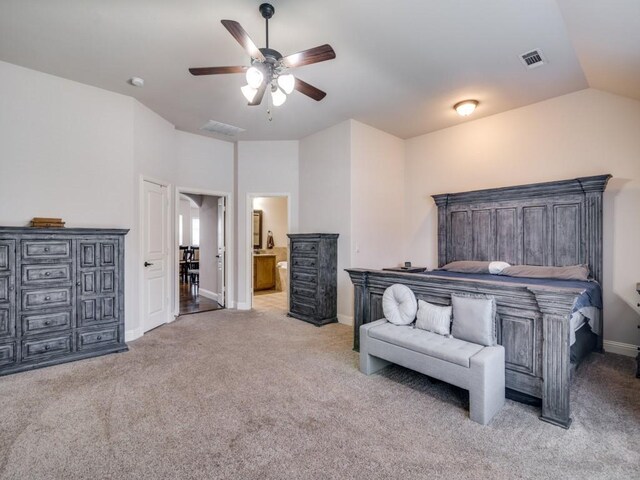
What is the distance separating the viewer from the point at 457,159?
206 inches

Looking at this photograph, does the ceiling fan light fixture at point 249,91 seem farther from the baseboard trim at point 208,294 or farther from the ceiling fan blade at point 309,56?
the baseboard trim at point 208,294

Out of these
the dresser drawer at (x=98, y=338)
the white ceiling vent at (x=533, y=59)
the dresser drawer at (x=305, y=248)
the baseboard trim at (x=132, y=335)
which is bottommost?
the baseboard trim at (x=132, y=335)

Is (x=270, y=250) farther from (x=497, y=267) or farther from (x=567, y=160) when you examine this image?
(x=567, y=160)

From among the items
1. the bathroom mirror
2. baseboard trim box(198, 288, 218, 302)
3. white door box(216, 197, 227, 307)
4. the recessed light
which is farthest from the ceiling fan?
the bathroom mirror

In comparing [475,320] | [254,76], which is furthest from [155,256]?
[475,320]

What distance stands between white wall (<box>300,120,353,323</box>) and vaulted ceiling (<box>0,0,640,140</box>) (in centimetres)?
82

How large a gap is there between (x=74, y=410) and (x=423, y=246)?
16.4ft

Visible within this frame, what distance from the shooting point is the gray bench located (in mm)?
2271

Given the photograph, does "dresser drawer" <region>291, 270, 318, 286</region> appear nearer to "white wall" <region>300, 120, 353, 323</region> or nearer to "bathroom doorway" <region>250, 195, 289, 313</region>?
"white wall" <region>300, 120, 353, 323</region>

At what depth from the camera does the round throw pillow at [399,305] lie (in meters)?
3.05

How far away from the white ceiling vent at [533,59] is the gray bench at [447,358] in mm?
2857

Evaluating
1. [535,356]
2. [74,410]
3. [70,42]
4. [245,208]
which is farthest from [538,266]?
[70,42]

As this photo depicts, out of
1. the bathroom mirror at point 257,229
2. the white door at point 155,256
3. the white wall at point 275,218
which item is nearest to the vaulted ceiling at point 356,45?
the white door at point 155,256

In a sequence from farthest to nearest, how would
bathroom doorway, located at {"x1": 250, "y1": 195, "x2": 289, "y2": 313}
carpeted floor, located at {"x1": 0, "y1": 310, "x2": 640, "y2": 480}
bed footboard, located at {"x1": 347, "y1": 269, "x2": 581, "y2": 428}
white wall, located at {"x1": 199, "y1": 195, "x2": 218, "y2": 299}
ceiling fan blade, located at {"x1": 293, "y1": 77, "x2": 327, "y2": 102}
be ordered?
bathroom doorway, located at {"x1": 250, "y1": 195, "x2": 289, "y2": 313}, white wall, located at {"x1": 199, "y1": 195, "x2": 218, "y2": 299}, ceiling fan blade, located at {"x1": 293, "y1": 77, "x2": 327, "y2": 102}, bed footboard, located at {"x1": 347, "y1": 269, "x2": 581, "y2": 428}, carpeted floor, located at {"x1": 0, "y1": 310, "x2": 640, "y2": 480}
